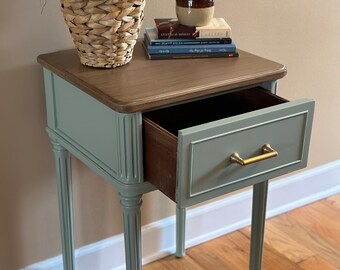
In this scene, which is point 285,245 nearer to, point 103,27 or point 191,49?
point 191,49

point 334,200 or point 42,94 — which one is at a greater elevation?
point 42,94

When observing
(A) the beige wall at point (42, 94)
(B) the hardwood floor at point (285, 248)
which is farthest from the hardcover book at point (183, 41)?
(B) the hardwood floor at point (285, 248)

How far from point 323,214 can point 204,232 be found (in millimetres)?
460

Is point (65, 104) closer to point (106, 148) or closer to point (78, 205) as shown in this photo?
point (106, 148)

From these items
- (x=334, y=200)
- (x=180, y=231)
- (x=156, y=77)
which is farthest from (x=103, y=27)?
(x=334, y=200)

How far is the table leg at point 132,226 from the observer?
4.08ft

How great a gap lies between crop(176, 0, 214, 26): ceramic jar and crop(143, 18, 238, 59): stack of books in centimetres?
1

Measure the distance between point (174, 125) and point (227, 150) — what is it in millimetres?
279

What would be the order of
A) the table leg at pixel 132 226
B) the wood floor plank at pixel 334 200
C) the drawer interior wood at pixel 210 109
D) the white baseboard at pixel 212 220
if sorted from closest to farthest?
the table leg at pixel 132 226 → the drawer interior wood at pixel 210 109 → the white baseboard at pixel 212 220 → the wood floor plank at pixel 334 200

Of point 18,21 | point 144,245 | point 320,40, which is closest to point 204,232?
point 144,245

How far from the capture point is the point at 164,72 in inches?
51.6

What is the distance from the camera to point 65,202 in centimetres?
153

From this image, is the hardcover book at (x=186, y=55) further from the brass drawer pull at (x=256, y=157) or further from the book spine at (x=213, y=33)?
the brass drawer pull at (x=256, y=157)

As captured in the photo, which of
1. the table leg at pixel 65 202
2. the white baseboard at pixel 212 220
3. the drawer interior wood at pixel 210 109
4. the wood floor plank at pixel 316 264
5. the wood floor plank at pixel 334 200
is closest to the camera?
the drawer interior wood at pixel 210 109
